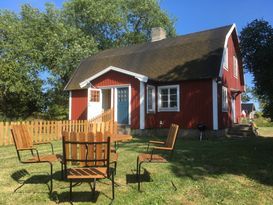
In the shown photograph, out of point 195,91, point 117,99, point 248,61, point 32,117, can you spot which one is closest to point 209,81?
Answer: point 195,91

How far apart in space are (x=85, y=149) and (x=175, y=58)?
15188mm

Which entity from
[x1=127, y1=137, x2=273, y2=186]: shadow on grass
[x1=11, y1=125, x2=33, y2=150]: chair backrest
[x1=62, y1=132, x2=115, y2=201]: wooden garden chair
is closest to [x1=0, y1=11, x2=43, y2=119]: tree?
[x1=127, y1=137, x2=273, y2=186]: shadow on grass

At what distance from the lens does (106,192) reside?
19.5 ft

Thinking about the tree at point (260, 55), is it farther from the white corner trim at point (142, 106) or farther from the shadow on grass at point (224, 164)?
the white corner trim at point (142, 106)

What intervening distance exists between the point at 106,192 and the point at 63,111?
2523 centimetres

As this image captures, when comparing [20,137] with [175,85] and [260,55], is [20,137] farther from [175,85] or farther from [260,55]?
[175,85]

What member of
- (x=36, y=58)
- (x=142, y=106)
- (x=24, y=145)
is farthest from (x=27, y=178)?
(x=36, y=58)

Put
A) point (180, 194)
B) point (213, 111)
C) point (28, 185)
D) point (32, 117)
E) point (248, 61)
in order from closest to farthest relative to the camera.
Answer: point (180, 194) < point (28, 185) < point (248, 61) < point (213, 111) < point (32, 117)

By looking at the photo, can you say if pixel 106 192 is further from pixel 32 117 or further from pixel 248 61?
pixel 32 117

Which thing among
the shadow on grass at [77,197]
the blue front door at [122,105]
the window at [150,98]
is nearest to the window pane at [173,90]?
the window at [150,98]

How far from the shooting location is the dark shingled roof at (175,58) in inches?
698

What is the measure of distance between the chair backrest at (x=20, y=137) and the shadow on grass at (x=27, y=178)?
0.70m

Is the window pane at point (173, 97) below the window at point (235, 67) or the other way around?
below

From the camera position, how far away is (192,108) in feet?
57.9
